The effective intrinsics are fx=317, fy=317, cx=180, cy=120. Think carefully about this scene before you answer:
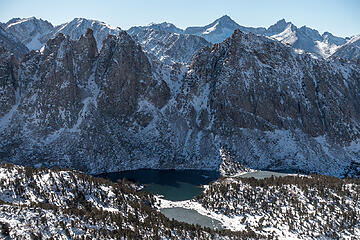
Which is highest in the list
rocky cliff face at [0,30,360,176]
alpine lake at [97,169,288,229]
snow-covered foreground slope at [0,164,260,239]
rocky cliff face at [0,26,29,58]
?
rocky cliff face at [0,26,29,58]

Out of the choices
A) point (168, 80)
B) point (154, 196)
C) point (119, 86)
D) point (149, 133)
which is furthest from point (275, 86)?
point (154, 196)

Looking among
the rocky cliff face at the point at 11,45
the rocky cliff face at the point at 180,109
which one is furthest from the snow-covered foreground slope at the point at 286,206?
the rocky cliff face at the point at 11,45

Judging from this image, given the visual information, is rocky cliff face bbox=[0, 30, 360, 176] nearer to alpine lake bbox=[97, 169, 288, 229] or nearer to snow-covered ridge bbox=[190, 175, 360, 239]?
alpine lake bbox=[97, 169, 288, 229]

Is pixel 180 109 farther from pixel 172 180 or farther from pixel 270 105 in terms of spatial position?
pixel 172 180

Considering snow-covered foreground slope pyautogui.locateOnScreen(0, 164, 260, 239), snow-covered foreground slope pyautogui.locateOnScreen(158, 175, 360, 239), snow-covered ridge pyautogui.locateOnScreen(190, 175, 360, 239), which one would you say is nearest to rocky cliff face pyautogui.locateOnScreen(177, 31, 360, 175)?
snow-covered foreground slope pyautogui.locateOnScreen(158, 175, 360, 239)

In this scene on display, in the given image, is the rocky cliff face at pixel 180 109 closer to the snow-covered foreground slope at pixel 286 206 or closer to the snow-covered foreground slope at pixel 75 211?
the snow-covered foreground slope at pixel 286 206

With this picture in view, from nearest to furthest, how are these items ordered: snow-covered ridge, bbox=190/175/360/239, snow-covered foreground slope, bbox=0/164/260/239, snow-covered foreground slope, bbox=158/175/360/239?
snow-covered foreground slope, bbox=0/164/260/239, snow-covered foreground slope, bbox=158/175/360/239, snow-covered ridge, bbox=190/175/360/239
